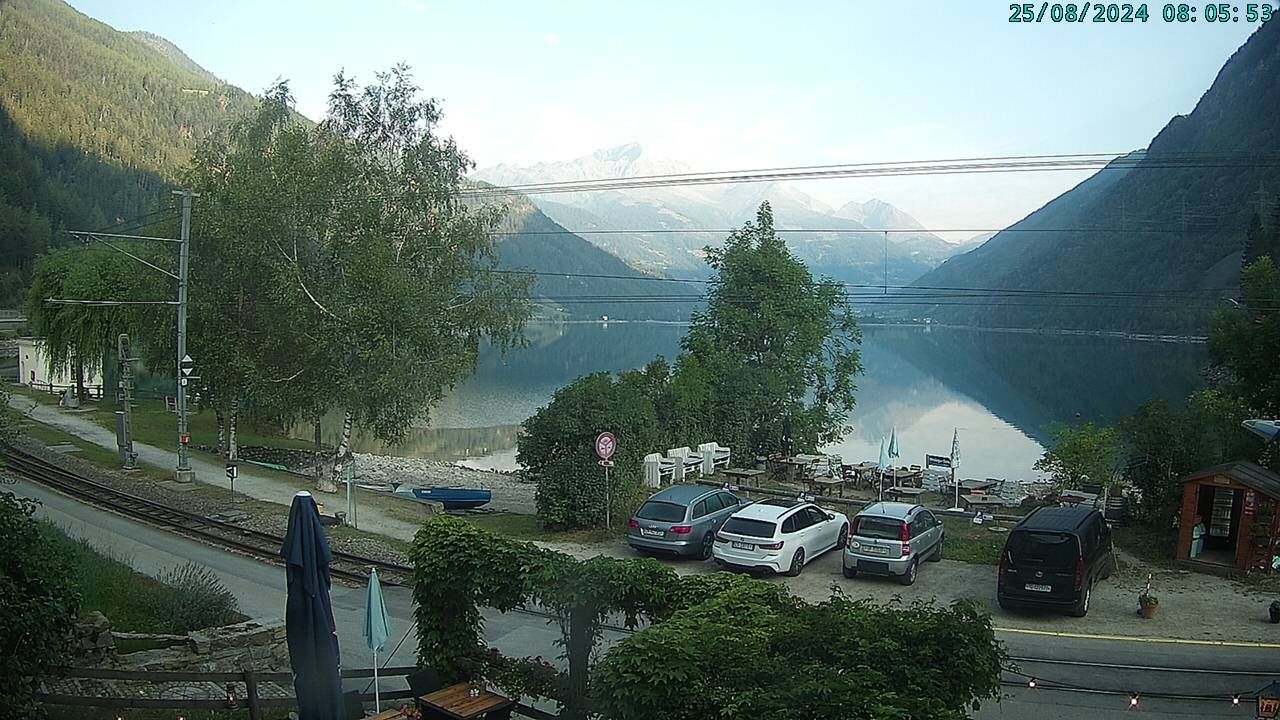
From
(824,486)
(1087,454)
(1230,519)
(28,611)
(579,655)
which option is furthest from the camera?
(824,486)

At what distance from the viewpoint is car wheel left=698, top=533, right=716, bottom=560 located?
17.8 meters

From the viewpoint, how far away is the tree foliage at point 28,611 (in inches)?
282

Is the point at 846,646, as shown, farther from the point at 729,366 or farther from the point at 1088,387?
the point at 1088,387

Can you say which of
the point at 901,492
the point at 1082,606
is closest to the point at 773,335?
the point at 901,492

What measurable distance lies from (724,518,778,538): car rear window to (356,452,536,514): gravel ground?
12.4 meters

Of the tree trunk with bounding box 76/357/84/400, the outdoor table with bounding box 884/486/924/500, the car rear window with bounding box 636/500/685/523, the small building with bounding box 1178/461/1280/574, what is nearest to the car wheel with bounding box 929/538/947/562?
the small building with bounding box 1178/461/1280/574

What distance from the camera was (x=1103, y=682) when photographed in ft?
36.0

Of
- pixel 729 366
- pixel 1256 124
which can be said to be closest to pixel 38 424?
pixel 729 366

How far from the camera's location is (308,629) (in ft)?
25.7

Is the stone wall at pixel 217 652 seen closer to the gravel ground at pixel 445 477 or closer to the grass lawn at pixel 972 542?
the grass lawn at pixel 972 542

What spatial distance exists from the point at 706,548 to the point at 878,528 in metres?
3.70

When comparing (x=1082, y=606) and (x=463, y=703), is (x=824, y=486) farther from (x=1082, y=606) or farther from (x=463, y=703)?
(x=463, y=703)

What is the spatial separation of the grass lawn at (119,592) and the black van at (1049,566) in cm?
1212

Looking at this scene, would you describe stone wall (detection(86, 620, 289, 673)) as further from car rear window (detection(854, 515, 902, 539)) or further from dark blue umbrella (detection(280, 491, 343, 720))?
car rear window (detection(854, 515, 902, 539))
